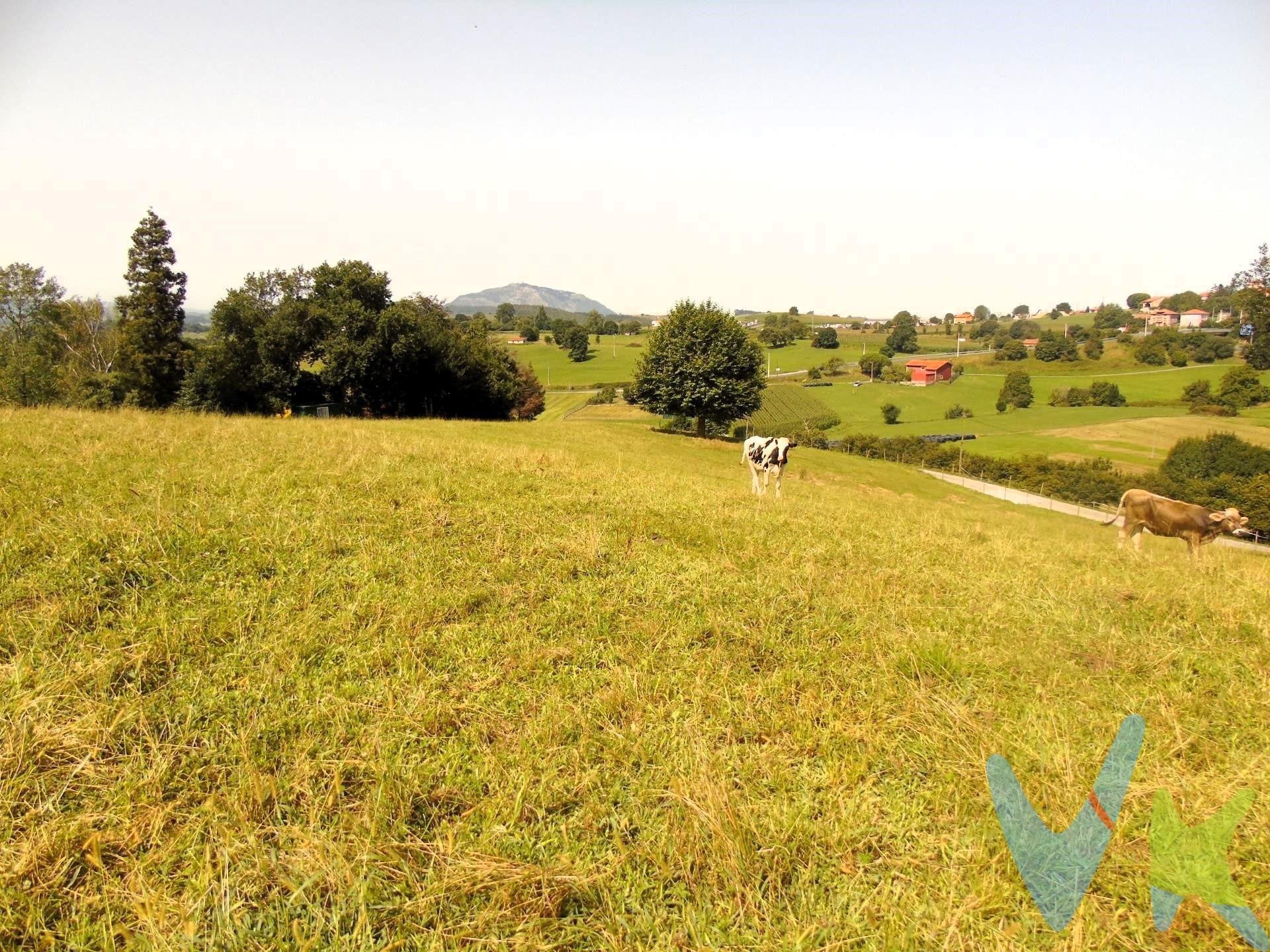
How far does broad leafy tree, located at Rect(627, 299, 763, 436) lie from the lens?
43.1 metres

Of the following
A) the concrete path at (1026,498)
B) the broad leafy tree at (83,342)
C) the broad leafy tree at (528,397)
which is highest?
the broad leafy tree at (83,342)

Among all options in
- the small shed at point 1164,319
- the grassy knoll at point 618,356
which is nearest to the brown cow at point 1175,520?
the grassy knoll at point 618,356

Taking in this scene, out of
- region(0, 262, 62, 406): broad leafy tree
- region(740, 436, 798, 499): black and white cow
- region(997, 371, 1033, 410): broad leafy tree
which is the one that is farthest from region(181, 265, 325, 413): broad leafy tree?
region(997, 371, 1033, 410): broad leafy tree

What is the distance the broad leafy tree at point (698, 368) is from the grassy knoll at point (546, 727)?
36167 millimetres

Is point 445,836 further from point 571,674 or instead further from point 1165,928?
point 1165,928

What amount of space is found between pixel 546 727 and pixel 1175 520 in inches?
687

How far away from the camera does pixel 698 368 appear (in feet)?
140

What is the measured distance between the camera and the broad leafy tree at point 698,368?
141ft

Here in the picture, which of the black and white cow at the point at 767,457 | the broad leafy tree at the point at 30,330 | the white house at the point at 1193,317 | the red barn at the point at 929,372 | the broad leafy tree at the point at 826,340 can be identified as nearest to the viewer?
the black and white cow at the point at 767,457

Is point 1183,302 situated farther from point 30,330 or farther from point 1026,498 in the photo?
point 30,330

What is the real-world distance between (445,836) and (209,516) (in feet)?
18.2

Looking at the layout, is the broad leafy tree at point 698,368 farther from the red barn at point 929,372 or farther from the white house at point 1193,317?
the white house at point 1193,317

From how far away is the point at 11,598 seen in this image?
478 cm

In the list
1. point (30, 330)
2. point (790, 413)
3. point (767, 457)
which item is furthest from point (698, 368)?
point (790, 413)
